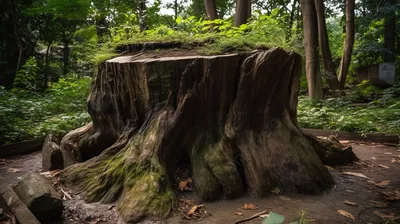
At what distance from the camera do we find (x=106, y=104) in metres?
4.64

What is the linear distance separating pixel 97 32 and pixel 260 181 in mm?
10619

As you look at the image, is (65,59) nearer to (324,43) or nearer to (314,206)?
(324,43)

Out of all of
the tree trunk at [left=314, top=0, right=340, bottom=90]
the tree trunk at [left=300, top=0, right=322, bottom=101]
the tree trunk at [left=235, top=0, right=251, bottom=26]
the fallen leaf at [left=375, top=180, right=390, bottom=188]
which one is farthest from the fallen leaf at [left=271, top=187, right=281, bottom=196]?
the tree trunk at [left=314, top=0, right=340, bottom=90]

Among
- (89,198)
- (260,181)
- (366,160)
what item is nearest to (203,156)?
(260,181)

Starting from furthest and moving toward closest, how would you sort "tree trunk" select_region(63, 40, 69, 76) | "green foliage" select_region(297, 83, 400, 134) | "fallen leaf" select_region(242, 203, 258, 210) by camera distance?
"tree trunk" select_region(63, 40, 69, 76) < "green foliage" select_region(297, 83, 400, 134) < "fallen leaf" select_region(242, 203, 258, 210)

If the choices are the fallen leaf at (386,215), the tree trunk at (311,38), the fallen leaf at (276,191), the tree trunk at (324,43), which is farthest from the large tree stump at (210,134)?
the tree trunk at (324,43)

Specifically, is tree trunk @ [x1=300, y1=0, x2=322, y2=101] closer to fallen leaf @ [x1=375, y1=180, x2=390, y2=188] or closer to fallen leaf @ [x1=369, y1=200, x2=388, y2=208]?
fallen leaf @ [x1=375, y1=180, x2=390, y2=188]

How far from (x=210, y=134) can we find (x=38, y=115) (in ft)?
20.1

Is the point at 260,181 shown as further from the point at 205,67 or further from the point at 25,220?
the point at 25,220

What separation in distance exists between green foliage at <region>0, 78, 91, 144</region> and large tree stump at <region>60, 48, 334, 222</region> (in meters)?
3.35

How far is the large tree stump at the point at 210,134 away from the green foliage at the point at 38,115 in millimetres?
3354

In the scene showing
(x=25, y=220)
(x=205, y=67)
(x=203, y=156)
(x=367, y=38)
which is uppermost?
(x=367, y=38)

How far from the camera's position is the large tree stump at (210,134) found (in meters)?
3.47

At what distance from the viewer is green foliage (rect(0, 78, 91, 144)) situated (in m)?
6.59
